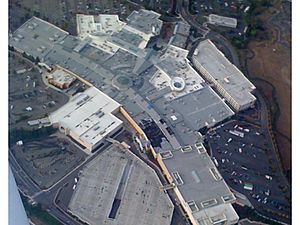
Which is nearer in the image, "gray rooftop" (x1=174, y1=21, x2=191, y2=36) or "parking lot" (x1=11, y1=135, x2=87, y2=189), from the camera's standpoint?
"parking lot" (x1=11, y1=135, x2=87, y2=189)

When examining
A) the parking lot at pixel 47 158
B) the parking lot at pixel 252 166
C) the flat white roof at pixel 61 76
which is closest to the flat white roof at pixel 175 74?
the parking lot at pixel 252 166

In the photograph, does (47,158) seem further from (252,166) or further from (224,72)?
(224,72)

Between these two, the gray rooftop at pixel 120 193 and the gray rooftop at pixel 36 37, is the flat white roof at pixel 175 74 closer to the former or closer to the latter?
the gray rooftop at pixel 120 193

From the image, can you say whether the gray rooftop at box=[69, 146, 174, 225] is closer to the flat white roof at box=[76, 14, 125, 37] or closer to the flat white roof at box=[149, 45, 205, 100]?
the flat white roof at box=[149, 45, 205, 100]

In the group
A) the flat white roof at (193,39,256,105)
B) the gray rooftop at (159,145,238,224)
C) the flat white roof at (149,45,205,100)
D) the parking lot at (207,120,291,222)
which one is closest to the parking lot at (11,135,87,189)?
the gray rooftop at (159,145,238,224)

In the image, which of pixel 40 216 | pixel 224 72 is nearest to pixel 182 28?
pixel 224 72

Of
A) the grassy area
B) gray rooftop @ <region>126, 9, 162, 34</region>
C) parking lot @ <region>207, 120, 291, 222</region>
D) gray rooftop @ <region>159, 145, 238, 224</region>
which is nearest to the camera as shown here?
the grassy area
